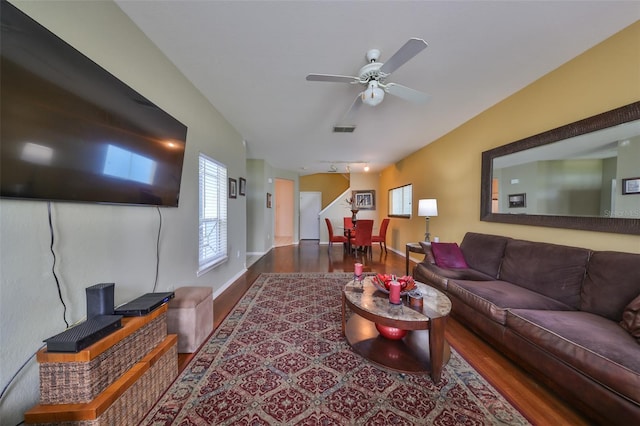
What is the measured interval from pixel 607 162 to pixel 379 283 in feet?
6.88

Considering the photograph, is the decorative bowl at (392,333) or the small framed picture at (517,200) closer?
the decorative bowl at (392,333)

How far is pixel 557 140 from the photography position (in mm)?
2047

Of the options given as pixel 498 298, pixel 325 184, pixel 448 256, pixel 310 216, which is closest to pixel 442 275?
pixel 448 256

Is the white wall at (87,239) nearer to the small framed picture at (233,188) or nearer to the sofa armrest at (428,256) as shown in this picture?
the small framed picture at (233,188)

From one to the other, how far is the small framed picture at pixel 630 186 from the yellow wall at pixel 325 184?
7087mm

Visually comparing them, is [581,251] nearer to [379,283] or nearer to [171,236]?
[379,283]

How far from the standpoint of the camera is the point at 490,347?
182 cm

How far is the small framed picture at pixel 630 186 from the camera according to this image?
1554 millimetres

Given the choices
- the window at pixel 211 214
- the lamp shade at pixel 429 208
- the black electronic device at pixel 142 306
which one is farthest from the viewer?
the lamp shade at pixel 429 208

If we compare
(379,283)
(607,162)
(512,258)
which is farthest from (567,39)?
(379,283)

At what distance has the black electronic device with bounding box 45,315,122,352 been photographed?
0.91 meters

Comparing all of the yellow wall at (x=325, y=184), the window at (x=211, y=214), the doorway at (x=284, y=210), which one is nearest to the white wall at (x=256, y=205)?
the doorway at (x=284, y=210)

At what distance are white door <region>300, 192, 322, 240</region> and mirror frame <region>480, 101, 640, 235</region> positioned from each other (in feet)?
19.2

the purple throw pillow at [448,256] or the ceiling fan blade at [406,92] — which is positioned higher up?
the ceiling fan blade at [406,92]
